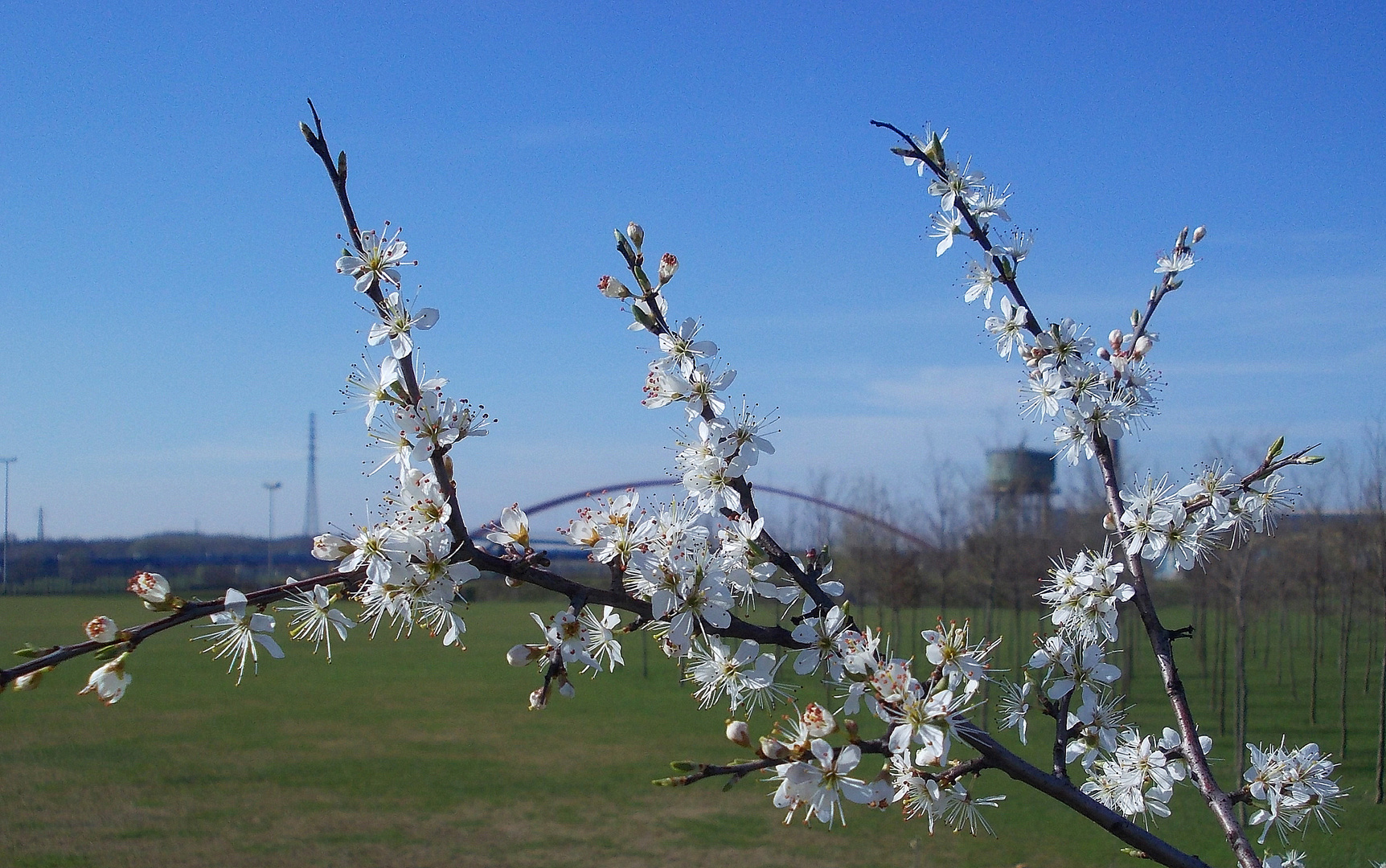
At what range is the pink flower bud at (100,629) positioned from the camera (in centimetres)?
113

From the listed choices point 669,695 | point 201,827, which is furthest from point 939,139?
point 669,695

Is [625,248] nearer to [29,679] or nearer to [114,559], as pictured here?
[29,679]

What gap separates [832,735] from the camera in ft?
3.97

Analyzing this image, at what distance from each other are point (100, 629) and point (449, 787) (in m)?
9.28

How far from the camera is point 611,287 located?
1496mm

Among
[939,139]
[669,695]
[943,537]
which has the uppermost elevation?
[939,139]

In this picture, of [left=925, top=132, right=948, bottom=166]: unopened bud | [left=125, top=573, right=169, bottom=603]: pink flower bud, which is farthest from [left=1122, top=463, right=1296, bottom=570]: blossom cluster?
[left=125, top=573, right=169, bottom=603]: pink flower bud

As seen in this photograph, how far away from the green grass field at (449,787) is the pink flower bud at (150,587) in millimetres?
4885

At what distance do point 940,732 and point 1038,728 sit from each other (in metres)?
11.0

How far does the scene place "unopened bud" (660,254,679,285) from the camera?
151 centimetres

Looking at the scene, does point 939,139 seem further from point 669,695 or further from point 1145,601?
point 669,695

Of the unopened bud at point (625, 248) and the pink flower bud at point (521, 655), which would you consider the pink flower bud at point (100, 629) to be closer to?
the pink flower bud at point (521, 655)

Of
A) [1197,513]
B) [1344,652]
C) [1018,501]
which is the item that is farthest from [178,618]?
[1018,501]

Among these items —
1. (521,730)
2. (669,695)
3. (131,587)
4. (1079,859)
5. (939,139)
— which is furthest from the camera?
(669,695)
